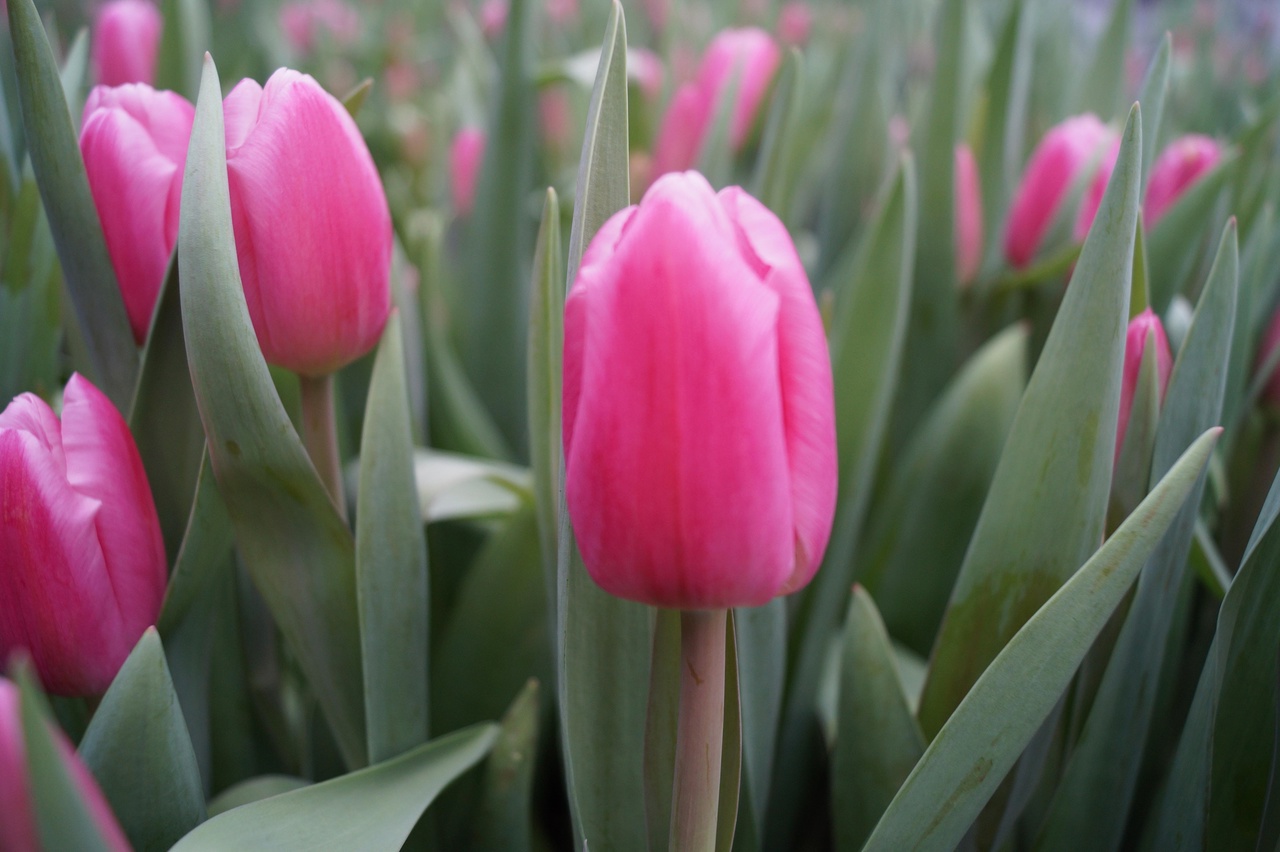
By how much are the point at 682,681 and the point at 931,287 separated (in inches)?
16.4

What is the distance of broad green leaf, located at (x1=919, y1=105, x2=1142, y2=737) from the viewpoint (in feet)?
0.98

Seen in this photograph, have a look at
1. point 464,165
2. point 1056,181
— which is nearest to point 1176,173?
point 1056,181

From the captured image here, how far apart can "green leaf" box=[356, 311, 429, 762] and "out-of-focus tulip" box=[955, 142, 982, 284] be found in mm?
393

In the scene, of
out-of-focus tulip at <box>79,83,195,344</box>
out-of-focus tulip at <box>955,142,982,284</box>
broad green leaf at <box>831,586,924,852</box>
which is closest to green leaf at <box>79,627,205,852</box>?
out-of-focus tulip at <box>79,83,195,344</box>

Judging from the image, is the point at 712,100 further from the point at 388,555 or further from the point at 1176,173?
the point at 388,555

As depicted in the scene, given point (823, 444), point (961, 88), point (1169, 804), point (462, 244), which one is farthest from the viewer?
point (462, 244)

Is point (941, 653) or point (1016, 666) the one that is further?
point (941, 653)

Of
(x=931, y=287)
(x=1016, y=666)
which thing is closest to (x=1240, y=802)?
(x=1016, y=666)

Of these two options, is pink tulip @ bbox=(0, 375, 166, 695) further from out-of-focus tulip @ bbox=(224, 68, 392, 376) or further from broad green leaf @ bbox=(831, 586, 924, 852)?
broad green leaf @ bbox=(831, 586, 924, 852)

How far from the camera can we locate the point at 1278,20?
188cm

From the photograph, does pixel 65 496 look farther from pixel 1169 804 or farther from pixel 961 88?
pixel 961 88

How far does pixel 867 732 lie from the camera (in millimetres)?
369

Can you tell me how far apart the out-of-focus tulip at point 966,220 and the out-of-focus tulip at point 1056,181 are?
0.08 feet

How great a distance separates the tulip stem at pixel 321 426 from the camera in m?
0.34
